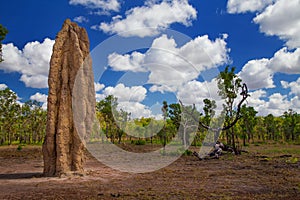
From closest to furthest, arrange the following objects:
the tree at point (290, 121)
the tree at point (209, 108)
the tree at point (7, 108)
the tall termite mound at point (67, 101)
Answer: the tall termite mound at point (67, 101) < the tree at point (209, 108) < the tree at point (7, 108) < the tree at point (290, 121)

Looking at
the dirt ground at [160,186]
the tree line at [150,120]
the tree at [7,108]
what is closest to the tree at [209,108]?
the tree line at [150,120]

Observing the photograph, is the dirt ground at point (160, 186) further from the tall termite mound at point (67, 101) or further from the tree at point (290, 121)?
the tree at point (290, 121)

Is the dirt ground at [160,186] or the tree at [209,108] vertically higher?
the tree at [209,108]

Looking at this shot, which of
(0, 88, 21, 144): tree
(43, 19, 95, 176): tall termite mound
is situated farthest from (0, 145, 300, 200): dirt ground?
(0, 88, 21, 144): tree

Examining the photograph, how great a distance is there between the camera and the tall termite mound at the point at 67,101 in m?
12.3

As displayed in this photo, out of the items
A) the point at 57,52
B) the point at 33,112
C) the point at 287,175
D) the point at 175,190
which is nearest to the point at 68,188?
the point at 175,190

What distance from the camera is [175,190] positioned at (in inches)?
376

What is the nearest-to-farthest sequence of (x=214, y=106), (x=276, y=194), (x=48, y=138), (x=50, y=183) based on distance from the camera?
(x=276, y=194) → (x=50, y=183) → (x=48, y=138) → (x=214, y=106)

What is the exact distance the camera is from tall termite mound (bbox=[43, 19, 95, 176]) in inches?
483

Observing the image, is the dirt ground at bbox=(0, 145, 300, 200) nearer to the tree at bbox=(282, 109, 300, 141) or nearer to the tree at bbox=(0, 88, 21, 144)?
the tree at bbox=(0, 88, 21, 144)

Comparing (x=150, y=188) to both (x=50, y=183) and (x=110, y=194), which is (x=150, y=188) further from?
(x=50, y=183)

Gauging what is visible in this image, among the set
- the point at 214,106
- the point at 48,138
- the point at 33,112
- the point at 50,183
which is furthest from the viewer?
the point at 33,112

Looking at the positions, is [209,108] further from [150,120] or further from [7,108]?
[7,108]

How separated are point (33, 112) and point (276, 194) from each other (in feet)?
161
